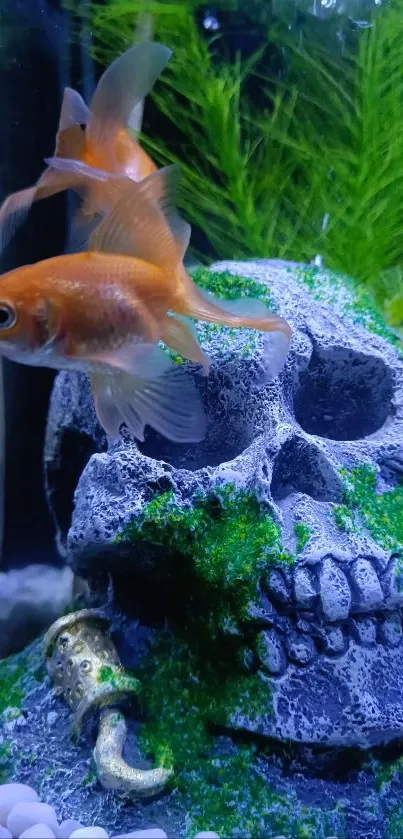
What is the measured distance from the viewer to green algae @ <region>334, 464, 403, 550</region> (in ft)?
4.67

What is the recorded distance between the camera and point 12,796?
1214mm

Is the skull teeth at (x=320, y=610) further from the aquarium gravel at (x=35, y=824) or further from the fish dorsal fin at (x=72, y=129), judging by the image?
the fish dorsal fin at (x=72, y=129)

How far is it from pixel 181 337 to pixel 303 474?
0.56 m

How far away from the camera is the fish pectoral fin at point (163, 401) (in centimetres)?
109

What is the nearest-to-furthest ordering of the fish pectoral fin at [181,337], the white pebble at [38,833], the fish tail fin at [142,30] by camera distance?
the white pebble at [38,833] → the fish pectoral fin at [181,337] → the fish tail fin at [142,30]

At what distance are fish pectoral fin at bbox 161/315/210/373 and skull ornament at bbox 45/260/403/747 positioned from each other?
35cm

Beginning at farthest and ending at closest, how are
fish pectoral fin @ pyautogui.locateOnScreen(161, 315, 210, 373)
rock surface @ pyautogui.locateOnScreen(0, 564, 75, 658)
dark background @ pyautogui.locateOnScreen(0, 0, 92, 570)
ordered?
rock surface @ pyautogui.locateOnScreen(0, 564, 75, 658), dark background @ pyautogui.locateOnScreen(0, 0, 92, 570), fish pectoral fin @ pyautogui.locateOnScreen(161, 315, 210, 373)

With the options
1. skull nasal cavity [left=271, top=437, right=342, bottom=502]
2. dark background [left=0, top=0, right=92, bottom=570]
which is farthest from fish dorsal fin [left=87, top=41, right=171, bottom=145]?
skull nasal cavity [left=271, top=437, right=342, bottom=502]

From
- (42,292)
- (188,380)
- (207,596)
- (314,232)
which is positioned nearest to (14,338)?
(42,292)

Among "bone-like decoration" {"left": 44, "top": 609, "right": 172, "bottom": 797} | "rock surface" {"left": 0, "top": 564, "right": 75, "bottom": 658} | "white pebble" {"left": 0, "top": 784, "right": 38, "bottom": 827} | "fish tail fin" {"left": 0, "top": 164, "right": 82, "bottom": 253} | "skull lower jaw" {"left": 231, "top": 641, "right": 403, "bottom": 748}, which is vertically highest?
"fish tail fin" {"left": 0, "top": 164, "right": 82, "bottom": 253}

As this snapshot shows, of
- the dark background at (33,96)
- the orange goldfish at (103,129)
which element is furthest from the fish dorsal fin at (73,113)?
the dark background at (33,96)

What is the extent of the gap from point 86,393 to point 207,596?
2.44ft

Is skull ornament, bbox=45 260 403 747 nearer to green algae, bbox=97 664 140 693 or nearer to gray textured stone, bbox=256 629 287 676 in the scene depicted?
gray textured stone, bbox=256 629 287 676

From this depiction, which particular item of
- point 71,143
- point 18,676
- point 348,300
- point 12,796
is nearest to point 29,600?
point 18,676
